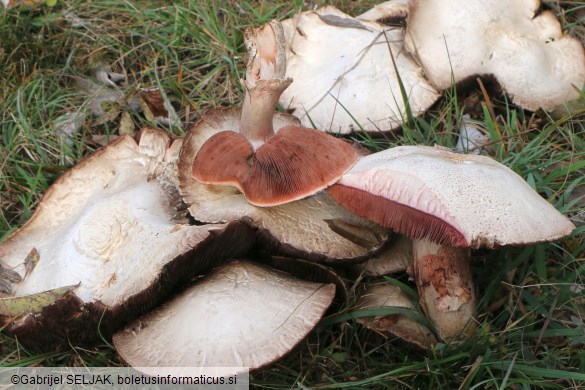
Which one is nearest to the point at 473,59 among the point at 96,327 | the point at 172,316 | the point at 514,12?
the point at 514,12

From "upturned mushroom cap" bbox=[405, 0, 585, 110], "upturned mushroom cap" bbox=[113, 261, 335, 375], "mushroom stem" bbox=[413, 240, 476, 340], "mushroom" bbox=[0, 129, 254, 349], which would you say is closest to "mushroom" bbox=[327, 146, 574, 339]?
"mushroom stem" bbox=[413, 240, 476, 340]

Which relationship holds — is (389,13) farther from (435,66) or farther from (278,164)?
(278,164)

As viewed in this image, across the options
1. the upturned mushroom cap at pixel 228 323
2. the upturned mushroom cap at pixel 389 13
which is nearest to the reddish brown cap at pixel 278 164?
the upturned mushroom cap at pixel 228 323

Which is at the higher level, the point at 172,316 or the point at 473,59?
the point at 473,59

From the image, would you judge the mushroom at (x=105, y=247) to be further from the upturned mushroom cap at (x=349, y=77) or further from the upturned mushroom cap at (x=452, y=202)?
the upturned mushroom cap at (x=349, y=77)

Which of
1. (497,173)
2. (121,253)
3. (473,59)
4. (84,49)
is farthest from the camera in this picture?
(84,49)

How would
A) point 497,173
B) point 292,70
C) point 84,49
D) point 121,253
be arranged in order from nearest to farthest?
1. point 497,173
2. point 121,253
3. point 292,70
4. point 84,49

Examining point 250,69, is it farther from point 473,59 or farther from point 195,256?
point 473,59

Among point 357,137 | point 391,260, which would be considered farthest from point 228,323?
point 357,137
